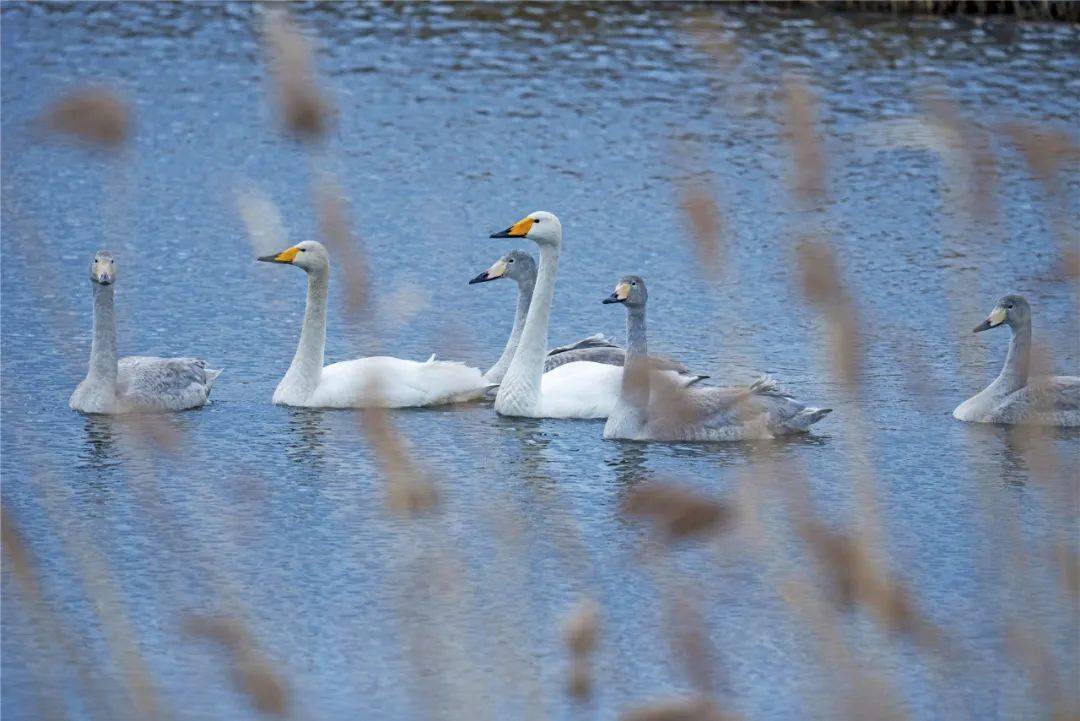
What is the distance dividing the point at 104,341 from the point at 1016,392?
3779 millimetres

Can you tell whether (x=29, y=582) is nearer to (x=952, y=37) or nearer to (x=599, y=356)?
(x=599, y=356)

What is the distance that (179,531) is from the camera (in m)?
6.88

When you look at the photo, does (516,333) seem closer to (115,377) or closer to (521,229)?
(521,229)

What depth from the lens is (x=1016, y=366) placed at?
839 cm

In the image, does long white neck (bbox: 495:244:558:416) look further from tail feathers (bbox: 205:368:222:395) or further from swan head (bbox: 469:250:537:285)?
tail feathers (bbox: 205:368:222:395)

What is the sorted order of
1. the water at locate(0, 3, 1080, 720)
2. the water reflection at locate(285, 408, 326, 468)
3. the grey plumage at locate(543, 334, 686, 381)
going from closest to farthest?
the water at locate(0, 3, 1080, 720) < the water reflection at locate(285, 408, 326, 468) < the grey plumage at locate(543, 334, 686, 381)

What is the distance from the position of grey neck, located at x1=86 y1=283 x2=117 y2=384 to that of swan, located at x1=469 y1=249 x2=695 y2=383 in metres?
1.62

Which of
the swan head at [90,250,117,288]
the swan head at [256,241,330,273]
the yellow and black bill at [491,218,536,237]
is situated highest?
the yellow and black bill at [491,218,536,237]

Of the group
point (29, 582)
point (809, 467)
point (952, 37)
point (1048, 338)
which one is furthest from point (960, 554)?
point (952, 37)

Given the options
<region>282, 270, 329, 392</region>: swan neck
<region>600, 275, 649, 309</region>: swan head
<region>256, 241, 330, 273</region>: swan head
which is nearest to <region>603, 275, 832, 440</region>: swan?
<region>600, 275, 649, 309</region>: swan head

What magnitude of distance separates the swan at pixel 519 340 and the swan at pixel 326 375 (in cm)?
25

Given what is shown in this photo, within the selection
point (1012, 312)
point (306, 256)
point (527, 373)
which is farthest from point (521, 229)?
point (1012, 312)

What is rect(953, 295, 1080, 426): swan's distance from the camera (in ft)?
26.9

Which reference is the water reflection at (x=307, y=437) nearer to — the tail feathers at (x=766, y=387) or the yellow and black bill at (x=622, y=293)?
the yellow and black bill at (x=622, y=293)
